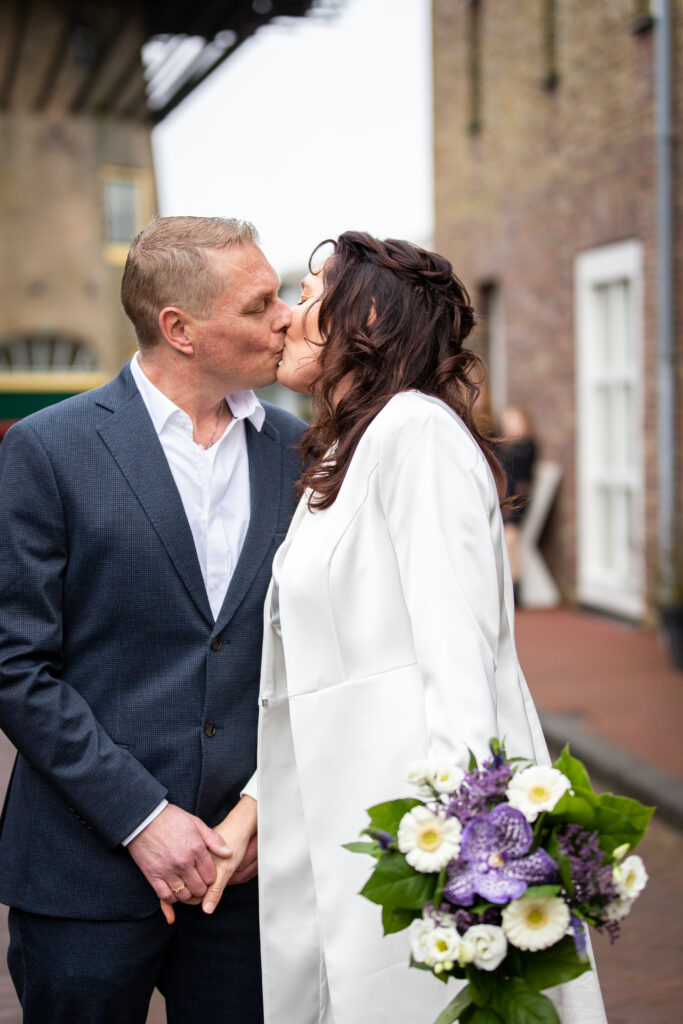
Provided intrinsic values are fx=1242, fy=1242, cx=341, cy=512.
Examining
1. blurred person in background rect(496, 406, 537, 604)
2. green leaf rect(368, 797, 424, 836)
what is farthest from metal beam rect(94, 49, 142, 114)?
green leaf rect(368, 797, 424, 836)

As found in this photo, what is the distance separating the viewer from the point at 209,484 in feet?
7.72

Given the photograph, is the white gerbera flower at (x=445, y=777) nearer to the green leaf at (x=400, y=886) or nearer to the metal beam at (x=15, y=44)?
the green leaf at (x=400, y=886)

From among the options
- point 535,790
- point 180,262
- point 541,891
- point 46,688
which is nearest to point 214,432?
point 180,262

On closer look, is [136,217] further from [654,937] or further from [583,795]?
[583,795]

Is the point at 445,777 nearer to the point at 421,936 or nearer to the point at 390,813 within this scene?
the point at 390,813

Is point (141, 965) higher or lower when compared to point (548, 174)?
lower

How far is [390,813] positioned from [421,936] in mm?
168

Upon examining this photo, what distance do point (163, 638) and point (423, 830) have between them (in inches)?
30.3

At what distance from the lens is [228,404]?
245 cm

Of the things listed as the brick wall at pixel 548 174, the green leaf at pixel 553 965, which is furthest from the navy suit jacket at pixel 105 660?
the brick wall at pixel 548 174

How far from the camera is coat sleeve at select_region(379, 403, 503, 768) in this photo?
1.83m

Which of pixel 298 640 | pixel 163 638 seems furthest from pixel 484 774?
pixel 163 638

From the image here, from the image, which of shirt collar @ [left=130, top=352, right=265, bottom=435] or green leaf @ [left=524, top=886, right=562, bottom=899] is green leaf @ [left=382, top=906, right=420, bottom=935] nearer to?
green leaf @ [left=524, top=886, right=562, bottom=899]

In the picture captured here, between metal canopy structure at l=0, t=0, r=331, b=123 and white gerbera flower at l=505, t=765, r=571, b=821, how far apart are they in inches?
715
